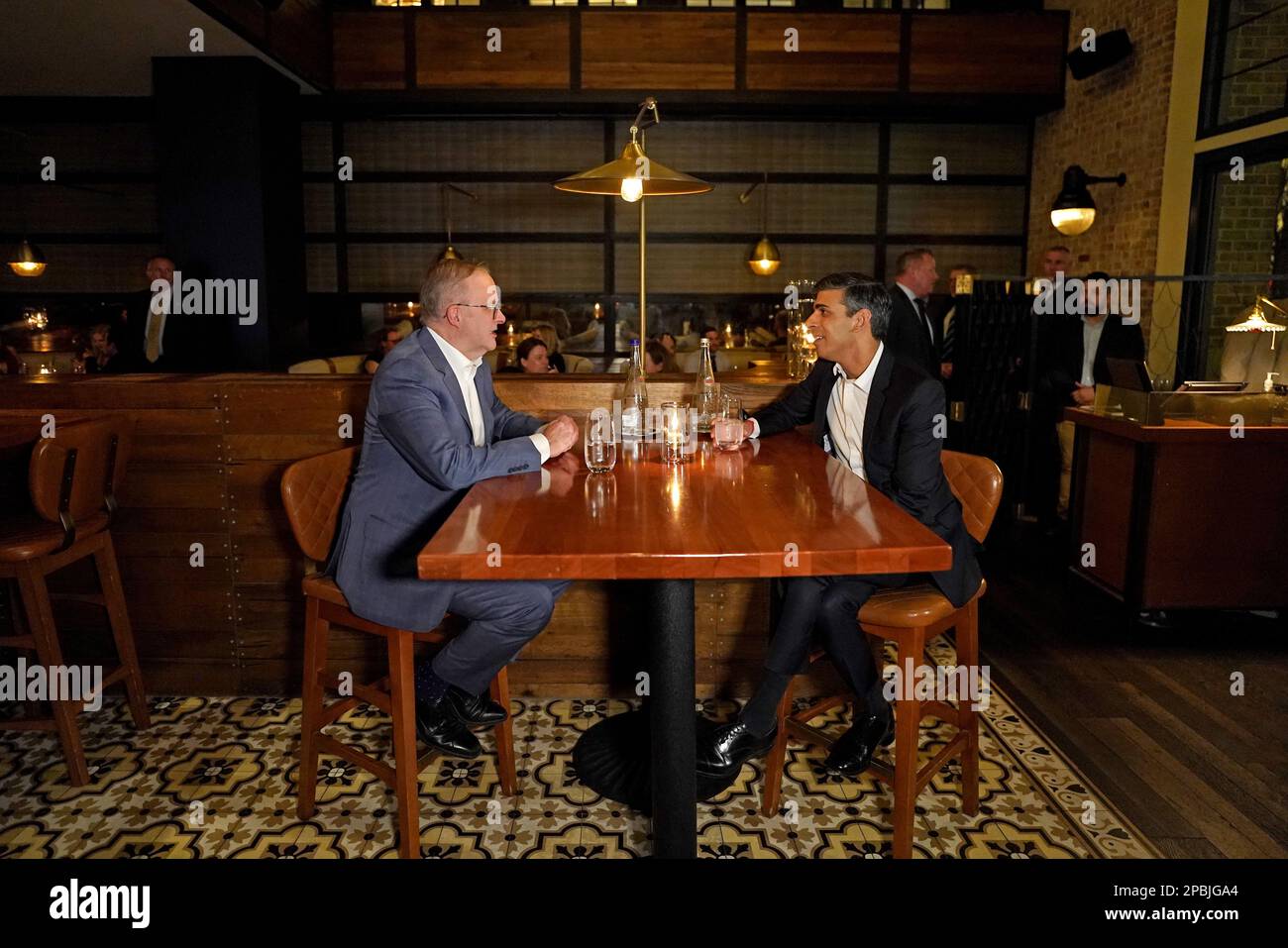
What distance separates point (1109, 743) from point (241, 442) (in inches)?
124

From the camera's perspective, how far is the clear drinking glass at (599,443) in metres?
2.34

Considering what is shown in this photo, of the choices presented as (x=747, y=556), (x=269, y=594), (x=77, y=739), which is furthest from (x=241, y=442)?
(x=747, y=556)

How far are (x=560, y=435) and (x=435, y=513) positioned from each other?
0.40 meters

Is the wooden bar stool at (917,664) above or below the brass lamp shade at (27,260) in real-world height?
below

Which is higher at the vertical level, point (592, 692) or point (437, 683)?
point (437, 683)

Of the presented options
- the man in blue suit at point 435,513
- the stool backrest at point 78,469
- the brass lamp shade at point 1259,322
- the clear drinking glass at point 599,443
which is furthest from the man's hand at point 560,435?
the brass lamp shade at point 1259,322

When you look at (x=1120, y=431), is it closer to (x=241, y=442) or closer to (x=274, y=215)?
(x=241, y=442)

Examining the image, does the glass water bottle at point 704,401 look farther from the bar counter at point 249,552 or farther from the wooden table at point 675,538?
the wooden table at point 675,538

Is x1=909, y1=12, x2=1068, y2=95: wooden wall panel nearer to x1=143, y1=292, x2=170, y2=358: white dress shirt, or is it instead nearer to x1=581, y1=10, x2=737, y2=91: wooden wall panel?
x1=581, y1=10, x2=737, y2=91: wooden wall panel

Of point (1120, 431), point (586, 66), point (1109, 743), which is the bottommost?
point (1109, 743)

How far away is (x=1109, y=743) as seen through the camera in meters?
3.02

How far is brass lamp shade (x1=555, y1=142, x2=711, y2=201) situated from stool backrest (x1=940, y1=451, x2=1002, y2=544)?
3.82 feet

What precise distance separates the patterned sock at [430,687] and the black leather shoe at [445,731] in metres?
0.01

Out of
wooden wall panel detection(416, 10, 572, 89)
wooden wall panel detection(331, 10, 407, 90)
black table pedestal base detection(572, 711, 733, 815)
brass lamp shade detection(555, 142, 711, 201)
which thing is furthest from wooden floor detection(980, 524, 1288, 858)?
wooden wall panel detection(331, 10, 407, 90)
